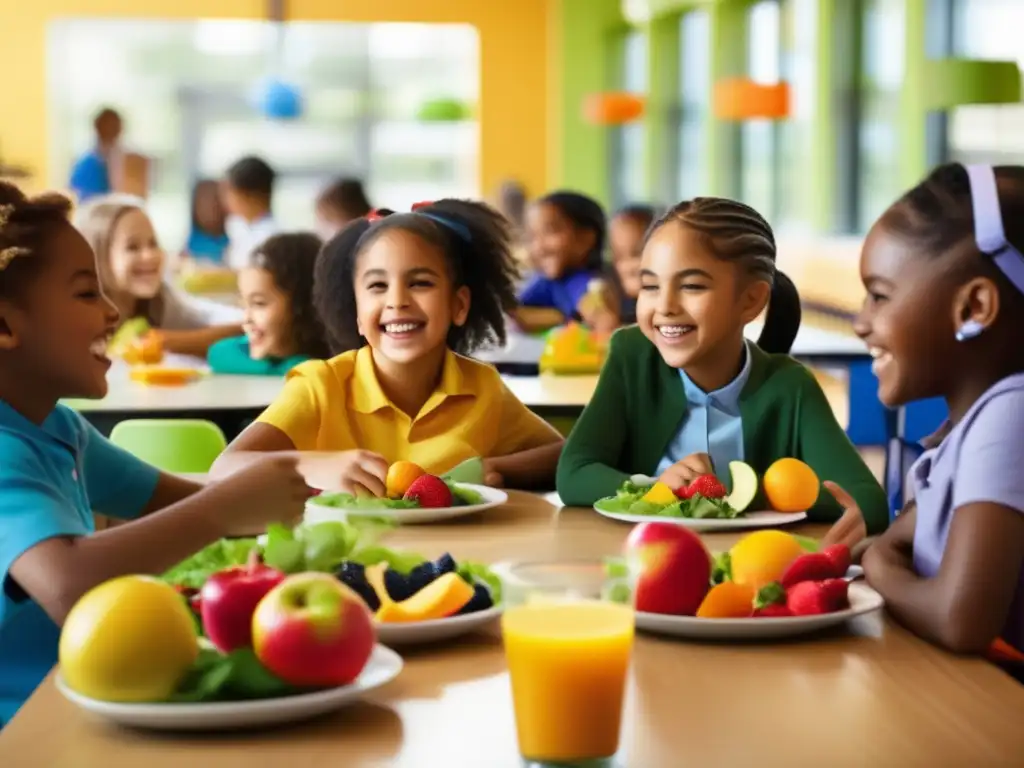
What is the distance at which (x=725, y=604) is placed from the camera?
1.30 metres

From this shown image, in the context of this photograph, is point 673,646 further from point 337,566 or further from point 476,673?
point 337,566

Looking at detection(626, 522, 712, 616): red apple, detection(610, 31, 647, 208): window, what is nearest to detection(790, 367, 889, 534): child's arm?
detection(626, 522, 712, 616): red apple

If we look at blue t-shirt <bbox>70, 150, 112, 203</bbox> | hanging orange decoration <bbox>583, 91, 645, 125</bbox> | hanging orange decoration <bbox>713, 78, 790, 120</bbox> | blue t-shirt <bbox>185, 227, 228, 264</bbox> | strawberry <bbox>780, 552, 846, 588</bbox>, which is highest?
hanging orange decoration <bbox>583, 91, 645, 125</bbox>

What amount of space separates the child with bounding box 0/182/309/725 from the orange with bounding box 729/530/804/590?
388 mm

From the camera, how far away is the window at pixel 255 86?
12.9m

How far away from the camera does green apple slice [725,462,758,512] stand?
1838mm

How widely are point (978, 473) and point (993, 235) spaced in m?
0.21

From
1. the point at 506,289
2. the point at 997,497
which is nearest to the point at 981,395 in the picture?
the point at 997,497

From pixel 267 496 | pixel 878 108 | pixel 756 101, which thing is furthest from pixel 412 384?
pixel 878 108

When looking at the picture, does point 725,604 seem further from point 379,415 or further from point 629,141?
point 629,141

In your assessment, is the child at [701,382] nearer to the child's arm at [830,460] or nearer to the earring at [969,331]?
the child's arm at [830,460]

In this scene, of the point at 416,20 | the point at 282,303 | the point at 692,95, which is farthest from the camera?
the point at 416,20

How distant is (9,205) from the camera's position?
1550 millimetres

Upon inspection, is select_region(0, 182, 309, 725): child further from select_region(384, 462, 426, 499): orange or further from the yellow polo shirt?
the yellow polo shirt
